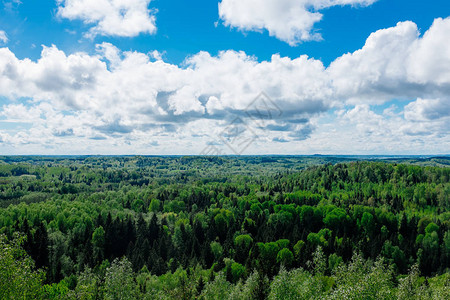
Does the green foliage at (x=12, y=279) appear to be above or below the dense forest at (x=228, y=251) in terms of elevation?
above

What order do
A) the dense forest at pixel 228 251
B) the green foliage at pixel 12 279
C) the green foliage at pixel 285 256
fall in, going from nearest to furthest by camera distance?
the green foliage at pixel 12 279
the dense forest at pixel 228 251
the green foliage at pixel 285 256

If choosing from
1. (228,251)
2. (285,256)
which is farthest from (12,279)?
(285,256)

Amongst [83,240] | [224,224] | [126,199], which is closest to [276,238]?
[224,224]

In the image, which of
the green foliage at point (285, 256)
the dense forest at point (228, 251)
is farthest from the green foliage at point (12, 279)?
the green foliage at point (285, 256)

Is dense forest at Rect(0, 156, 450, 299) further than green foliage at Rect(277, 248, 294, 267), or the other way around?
green foliage at Rect(277, 248, 294, 267)

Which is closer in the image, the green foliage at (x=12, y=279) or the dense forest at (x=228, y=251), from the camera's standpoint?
the green foliage at (x=12, y=279)

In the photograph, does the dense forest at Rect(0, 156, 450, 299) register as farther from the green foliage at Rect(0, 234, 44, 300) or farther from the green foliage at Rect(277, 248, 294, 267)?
the green foliage at Rect(277, 248, 294, 267)

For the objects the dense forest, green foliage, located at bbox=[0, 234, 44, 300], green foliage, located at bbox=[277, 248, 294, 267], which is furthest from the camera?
green foliage, located at bbox=[277, 248, 294, 267]

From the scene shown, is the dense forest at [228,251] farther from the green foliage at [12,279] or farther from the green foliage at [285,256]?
the green foliage at [285,256]

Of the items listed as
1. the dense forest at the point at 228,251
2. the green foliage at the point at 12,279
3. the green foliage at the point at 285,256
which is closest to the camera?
the green foliage at the point at 12,279

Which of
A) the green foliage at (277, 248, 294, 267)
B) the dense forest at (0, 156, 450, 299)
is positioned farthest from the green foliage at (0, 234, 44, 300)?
the green foliage at (277, 248, 294, 267)

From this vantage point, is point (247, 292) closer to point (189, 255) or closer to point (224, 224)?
point (189, 255)
